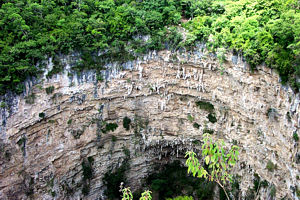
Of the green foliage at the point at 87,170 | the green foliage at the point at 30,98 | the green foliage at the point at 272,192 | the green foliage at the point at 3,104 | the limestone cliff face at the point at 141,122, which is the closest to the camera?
the green foliage at the point at 272,192

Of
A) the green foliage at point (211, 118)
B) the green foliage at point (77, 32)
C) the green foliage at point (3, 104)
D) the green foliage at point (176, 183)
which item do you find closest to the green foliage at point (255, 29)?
the green foliage at point (77, 32)

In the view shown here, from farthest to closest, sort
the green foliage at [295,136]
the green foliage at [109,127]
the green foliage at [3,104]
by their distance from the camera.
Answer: the green foliage at [109,127] < the green foliage at [3,104] < the green foliage at [295,136]

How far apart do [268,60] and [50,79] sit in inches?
544

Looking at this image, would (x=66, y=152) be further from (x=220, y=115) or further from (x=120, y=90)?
(x=220, y=115)

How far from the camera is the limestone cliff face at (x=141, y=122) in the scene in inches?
581

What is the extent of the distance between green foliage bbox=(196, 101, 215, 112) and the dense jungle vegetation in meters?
4.22

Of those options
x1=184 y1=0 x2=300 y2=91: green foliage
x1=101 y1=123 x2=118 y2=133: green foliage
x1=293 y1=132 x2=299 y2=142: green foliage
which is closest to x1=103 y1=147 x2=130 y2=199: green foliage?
x1=101 y1=123 x2=118 y2=133: green foliage

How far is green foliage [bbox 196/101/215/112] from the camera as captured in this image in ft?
63.3

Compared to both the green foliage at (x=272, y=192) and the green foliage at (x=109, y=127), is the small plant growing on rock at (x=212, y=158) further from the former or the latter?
the green foliage at (x=109, y=127)

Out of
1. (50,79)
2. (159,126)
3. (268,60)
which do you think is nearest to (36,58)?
(50,79)

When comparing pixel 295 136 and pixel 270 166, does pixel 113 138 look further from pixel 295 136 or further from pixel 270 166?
pixel 295 136

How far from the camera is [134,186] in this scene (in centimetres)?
2266

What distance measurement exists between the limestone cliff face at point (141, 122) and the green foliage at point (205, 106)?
270 mm

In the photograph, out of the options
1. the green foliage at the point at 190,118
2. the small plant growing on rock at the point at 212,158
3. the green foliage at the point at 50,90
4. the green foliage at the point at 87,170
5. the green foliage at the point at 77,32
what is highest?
the green foliage at the point at 77,32
